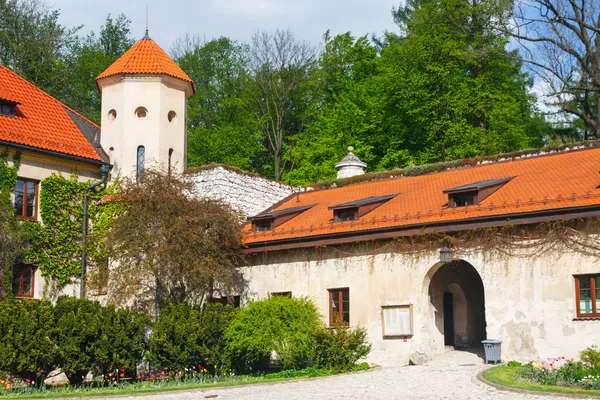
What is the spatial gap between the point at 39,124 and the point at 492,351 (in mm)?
18356

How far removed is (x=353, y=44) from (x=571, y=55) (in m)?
16.6

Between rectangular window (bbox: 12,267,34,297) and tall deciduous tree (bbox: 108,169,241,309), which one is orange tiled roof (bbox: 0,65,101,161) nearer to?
rectangular window (bbox: 12,267,34,297)

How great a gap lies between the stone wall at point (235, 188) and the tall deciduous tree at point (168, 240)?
3.13 m

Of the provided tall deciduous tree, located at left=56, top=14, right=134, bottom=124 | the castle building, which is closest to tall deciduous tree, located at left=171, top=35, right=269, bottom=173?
tall deciduous tree, located at left=56, top=14, right=134, bottom=124

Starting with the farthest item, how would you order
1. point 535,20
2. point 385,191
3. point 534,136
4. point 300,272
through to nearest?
point 534,136
point 535,20
point 385,191
point 300,272

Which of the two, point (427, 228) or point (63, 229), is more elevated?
point (63, 229)

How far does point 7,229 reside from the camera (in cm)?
2522

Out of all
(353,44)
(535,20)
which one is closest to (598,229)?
(535,20)

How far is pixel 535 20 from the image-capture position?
35406mm

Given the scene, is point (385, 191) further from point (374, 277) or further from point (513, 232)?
point (513, 232)

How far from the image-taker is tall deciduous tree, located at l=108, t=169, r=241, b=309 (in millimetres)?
23000

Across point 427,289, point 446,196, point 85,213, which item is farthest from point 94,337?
point 446,196

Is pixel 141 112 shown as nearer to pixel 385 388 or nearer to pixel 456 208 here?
pixel 456 208

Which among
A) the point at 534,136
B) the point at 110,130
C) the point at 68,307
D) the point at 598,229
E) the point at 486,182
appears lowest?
the point at 68,307
